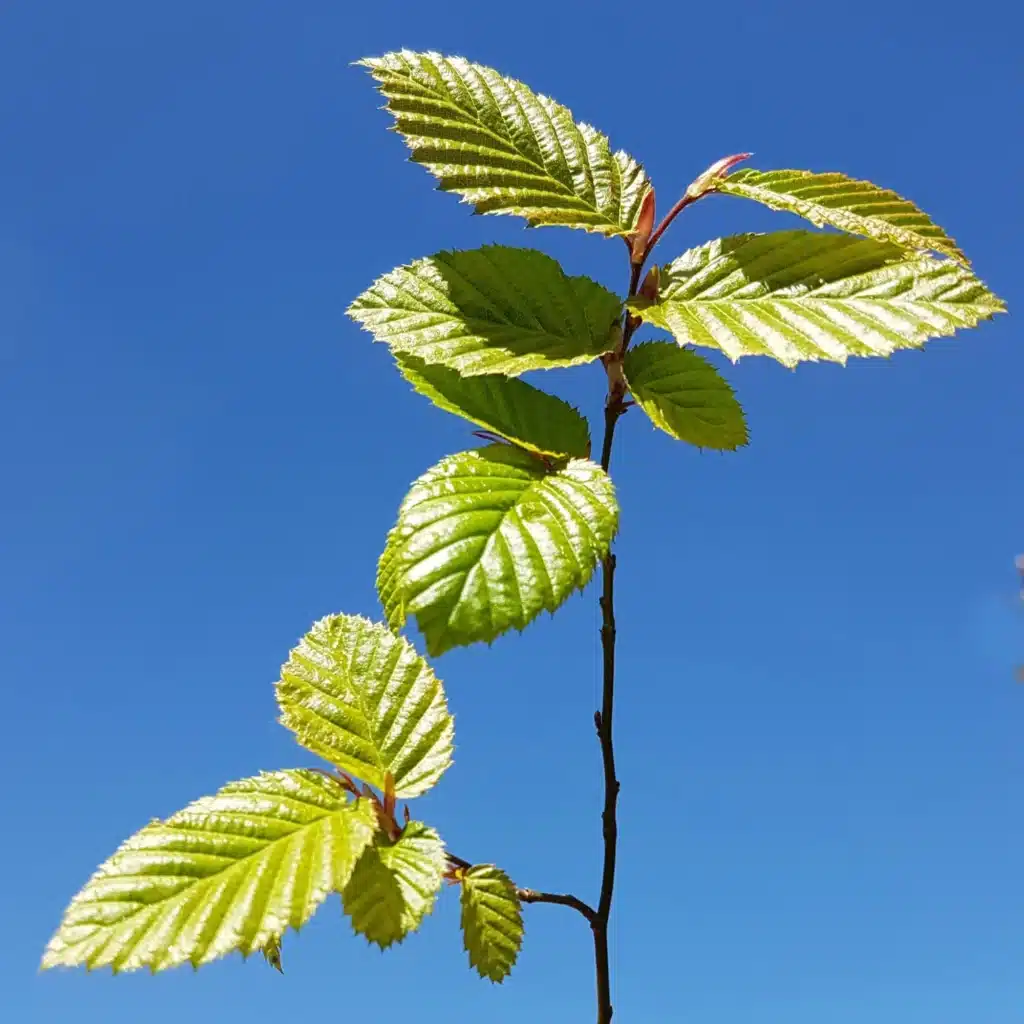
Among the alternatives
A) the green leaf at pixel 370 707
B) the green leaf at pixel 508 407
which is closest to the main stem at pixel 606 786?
the green leaf at pixel 508 407

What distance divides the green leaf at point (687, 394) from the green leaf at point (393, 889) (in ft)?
2.23

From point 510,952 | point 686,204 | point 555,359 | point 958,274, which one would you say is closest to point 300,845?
point 510,952

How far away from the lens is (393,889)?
1.48m

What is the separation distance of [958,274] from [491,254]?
2.21 feet

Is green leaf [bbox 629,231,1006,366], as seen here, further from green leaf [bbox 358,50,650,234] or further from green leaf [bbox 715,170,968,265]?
green leaf [bbox 358,50,650,234]

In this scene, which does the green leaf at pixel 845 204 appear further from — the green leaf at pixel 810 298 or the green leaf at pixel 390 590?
the green leaf at pixel 390 590

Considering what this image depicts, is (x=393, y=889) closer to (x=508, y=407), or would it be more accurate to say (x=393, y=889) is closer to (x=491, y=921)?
(x=491, y=921)

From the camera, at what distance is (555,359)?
1548 millimetres

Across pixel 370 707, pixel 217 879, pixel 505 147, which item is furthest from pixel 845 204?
pixel 217 879

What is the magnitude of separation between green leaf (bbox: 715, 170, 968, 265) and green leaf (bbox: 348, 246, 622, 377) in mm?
269

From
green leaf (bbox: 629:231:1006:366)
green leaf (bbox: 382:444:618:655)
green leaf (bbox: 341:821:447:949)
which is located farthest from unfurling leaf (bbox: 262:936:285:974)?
green leaf (bbox: 629:231:1006:366)

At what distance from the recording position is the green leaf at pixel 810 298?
150 cm

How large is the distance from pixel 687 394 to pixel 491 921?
818 millimetres

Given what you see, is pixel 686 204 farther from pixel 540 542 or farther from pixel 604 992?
pixel 604 992
